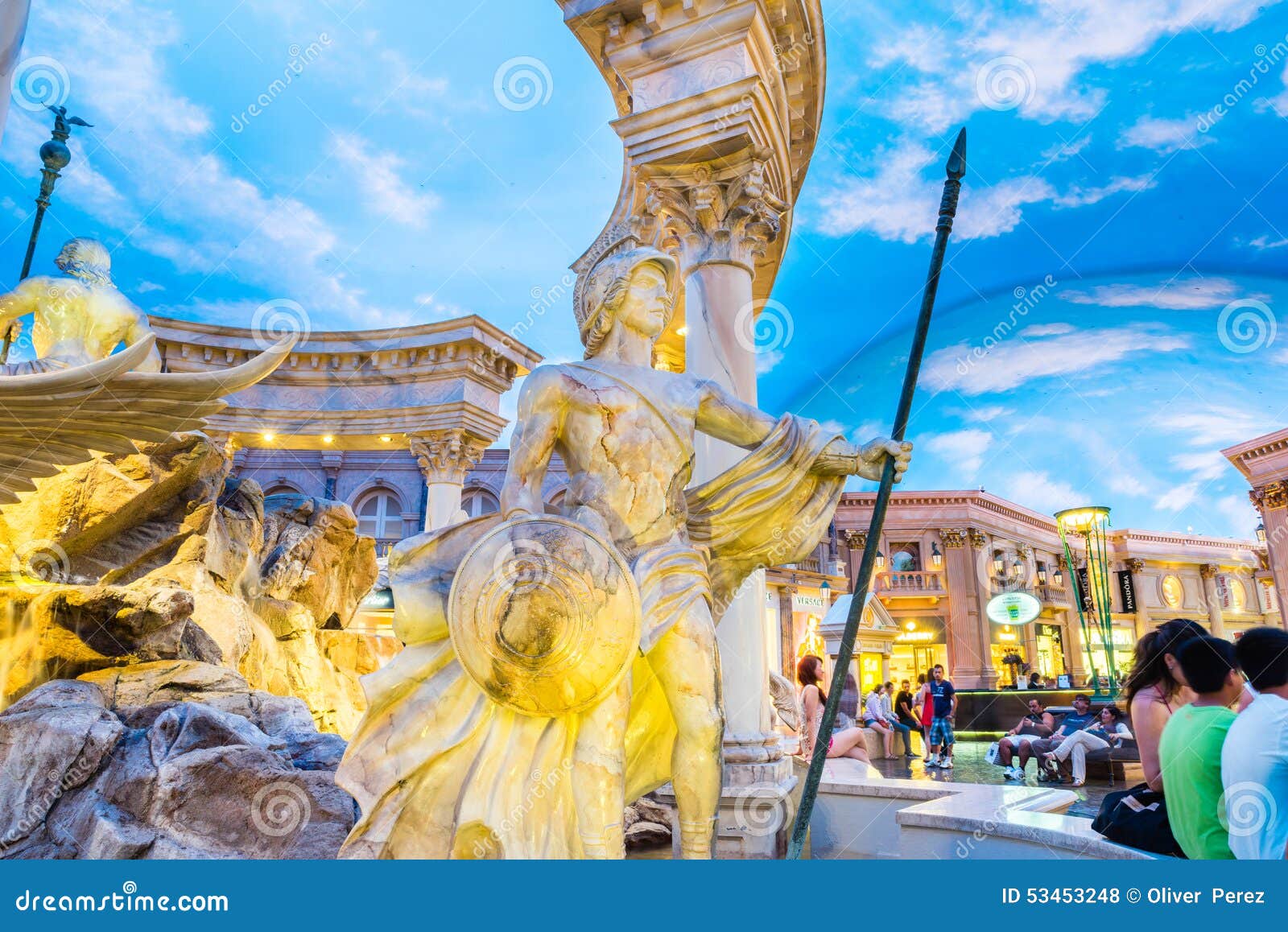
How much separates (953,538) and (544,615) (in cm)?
2938

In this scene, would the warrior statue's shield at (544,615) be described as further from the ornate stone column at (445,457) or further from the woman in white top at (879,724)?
the ornate stone column at (445,457)

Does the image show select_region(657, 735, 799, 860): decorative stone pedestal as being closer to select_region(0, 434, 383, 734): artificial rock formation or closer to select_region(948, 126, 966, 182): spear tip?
select_region(948, 126, 966, 182): spear tip

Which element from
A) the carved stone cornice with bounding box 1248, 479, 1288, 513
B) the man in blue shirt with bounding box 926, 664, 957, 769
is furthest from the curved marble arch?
the carved stone cornice with bounding box 1248, 479, 1288, 513

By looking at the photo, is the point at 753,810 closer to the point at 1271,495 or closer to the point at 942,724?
the point at 942,724

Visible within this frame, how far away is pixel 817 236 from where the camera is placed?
21625 mm

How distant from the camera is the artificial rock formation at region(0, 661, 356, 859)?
11.9 feet

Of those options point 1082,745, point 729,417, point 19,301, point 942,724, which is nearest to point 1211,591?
point 942,724

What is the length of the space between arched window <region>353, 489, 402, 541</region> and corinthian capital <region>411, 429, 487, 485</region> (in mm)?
9530

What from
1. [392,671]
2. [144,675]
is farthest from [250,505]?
[392,671]

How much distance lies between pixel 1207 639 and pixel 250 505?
8.43 metres

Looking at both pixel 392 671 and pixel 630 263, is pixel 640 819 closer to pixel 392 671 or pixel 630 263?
pixel 392 671

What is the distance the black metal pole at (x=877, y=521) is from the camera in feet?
6.46

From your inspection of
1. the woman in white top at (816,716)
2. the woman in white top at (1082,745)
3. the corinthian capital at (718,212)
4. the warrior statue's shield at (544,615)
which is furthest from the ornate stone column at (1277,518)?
the warrior statue's shield at (544,615)
